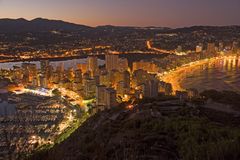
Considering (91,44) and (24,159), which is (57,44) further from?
(24,159)

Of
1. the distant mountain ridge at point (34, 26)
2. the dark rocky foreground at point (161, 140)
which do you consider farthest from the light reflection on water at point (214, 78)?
the distant mountain ridge at point (34, 26)

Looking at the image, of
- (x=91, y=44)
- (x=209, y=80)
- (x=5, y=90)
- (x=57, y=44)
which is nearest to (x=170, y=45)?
(x=91, y=44)

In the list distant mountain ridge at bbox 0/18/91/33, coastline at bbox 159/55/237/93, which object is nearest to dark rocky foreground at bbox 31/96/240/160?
coastline at bbox 159/55/237/93

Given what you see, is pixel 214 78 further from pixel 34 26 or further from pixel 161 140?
pixel 34 26

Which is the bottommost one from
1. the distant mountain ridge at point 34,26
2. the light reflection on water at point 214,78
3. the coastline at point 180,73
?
the coastline at point 180,73

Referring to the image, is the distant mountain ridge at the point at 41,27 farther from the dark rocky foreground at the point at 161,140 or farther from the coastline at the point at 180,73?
the dark rocky foreground at the point at 161,140

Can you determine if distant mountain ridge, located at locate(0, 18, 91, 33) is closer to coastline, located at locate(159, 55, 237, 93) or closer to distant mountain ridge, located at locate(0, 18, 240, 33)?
distant mountain ridge, located at locate(0, 18, 240, 33)
